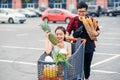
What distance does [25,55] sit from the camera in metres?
14.2

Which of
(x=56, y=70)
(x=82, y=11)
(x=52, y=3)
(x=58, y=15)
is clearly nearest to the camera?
(x=56, y=70)

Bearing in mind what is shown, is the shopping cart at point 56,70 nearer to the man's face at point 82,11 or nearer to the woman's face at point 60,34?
the woman's face at point 60,34

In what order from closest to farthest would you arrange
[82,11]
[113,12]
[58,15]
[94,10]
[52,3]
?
[82,11]
[58,15]
[94,10]
[113,12]
[52,3]

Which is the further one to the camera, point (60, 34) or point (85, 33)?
point (85, 33)

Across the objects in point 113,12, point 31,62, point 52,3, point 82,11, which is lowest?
point 113,12

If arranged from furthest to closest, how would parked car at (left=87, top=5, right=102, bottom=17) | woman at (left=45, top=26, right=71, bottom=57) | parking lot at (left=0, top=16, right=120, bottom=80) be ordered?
parked car at (left=87, top=5, right=102, bottom=17) → parking lot at (left=0, top=16, right=120, bottom=80) → woman at (left=45, top=26, right=71, bottom=57)

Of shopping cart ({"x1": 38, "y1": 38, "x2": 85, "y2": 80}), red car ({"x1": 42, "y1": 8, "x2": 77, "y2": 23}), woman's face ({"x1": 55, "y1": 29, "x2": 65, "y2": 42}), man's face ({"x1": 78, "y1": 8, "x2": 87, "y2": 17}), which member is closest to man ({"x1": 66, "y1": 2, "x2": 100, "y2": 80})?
man's face ({"x1": 78, "y1": 8, "x2": 87, "y2": 17})

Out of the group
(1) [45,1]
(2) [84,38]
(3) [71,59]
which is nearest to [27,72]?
(2) [84,38]

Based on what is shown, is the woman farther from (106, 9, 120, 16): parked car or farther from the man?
(106, 9, 120, 16): parked car

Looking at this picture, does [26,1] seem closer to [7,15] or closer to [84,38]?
[7,15]

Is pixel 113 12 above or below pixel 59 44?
below

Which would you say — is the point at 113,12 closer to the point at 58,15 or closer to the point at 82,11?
the point at 58,15

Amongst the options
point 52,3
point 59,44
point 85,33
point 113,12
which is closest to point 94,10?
point 113,12

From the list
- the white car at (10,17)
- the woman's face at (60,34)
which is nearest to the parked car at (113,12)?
the white car at (10,17)
